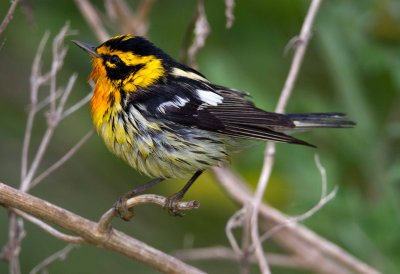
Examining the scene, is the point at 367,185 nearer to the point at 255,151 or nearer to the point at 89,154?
the point at 255,151

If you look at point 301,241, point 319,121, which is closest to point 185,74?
point 319,121

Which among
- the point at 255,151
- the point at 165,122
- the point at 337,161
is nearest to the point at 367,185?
the point at 337,161

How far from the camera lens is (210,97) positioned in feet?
14.7

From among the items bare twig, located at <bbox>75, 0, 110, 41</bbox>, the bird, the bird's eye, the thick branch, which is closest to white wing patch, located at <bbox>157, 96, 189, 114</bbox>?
the bird

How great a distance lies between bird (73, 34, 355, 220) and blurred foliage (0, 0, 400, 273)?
77cm

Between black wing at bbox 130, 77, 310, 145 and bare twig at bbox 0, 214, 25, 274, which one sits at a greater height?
black wing at bbox 130, 77, 310, 145

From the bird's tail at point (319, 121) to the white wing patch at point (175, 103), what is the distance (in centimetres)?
56

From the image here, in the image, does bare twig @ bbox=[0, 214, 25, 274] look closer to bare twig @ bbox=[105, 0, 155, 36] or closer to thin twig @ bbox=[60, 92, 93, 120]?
thin twig @ bbox=[60, 92, 93, 120]

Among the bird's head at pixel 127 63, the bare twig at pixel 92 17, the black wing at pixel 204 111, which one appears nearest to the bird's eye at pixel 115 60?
the bird's head at pixel 127 63

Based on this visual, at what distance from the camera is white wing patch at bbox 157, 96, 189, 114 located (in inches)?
165

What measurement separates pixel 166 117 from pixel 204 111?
233mm

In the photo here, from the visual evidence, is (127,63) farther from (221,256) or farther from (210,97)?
(221,256)

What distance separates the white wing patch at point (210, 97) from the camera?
4.42 m

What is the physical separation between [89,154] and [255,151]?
1.33 meters
